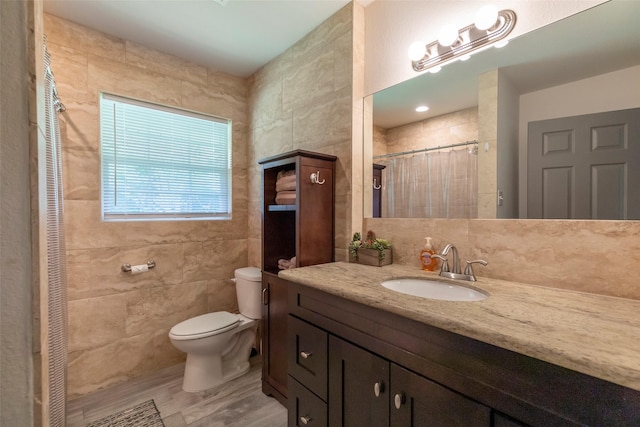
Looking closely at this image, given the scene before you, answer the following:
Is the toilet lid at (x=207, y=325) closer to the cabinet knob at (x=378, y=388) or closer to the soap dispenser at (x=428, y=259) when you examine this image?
the cabinet knob at (x=378, y=388)

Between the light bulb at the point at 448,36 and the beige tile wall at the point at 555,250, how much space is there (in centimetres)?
Answer: 90

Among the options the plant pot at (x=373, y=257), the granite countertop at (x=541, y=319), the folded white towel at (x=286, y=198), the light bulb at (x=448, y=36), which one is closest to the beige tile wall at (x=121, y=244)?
the folded white towel at (x=286, y=198)

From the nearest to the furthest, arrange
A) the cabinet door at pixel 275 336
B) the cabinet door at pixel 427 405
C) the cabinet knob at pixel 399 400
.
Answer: the cabinet door at pixel 427 405 → the cabinet knob at pixel 399 400 → the cabinet door at pixel 275 336

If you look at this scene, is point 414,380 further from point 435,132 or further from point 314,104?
point 314,104

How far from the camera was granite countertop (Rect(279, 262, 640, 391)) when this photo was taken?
0.63 metres

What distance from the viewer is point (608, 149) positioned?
1.07m

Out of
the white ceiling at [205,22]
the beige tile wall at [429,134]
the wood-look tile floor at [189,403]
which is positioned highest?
the white ceiling at [205,22]

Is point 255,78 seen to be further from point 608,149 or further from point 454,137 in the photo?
point 608,149

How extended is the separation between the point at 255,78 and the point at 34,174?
251 centimetres

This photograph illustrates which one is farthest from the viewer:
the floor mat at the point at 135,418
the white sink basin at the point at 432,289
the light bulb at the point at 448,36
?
the floor mat at the point at 135,418

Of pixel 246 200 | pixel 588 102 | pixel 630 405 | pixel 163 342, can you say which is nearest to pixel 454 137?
pixel 588 102

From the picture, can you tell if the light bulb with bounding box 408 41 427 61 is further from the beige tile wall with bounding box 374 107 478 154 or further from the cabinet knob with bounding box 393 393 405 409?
the cabinet knob with bounding box 393 393 405 409

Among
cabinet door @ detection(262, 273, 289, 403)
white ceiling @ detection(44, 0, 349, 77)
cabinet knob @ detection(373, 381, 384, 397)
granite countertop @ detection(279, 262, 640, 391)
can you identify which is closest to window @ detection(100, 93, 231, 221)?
white ceiling @ detection(44, 0, 349, 77)

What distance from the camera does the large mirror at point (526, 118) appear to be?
41.4 inches
